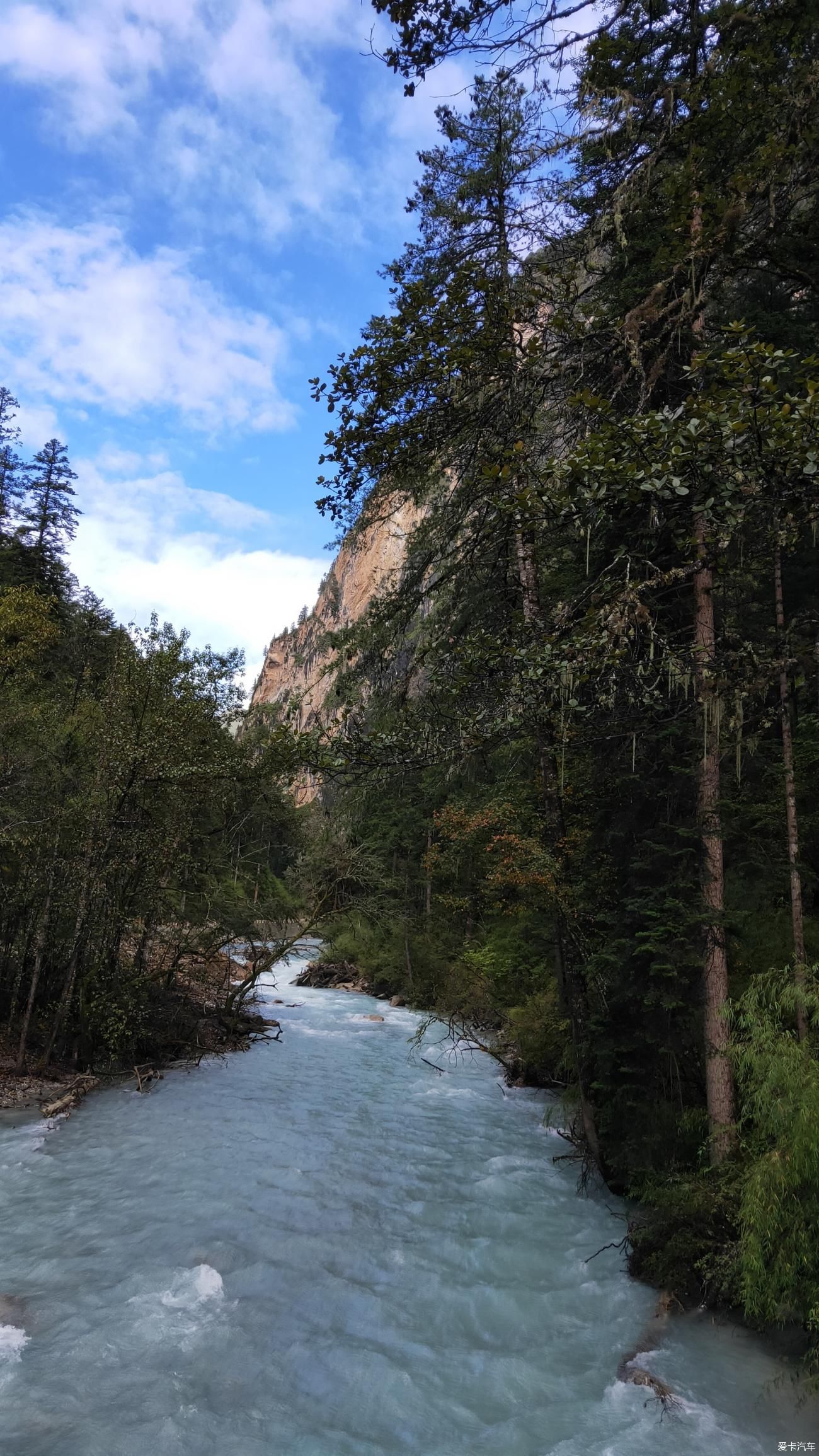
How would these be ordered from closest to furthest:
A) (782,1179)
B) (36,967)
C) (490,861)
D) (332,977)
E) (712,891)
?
(782,1179) < (712,891) < (36,967) < (490,861) < (332,977)

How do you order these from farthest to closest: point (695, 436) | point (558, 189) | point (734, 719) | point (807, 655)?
point (558, 189), point (807, 655), point (734, 719), point (695, 436)

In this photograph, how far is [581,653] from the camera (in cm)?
467

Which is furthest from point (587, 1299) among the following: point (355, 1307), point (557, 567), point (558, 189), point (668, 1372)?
point (558, 189)

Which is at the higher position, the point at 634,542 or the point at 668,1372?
the point at 634,542

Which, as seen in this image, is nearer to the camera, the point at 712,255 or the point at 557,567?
the point at 712,255

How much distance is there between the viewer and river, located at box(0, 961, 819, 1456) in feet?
14.1

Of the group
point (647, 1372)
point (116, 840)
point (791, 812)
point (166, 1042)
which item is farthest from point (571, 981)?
point (166, 1042)

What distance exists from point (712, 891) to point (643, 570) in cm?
285

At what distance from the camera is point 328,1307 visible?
5.68 m

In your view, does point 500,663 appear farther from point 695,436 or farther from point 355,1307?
point 355,1307

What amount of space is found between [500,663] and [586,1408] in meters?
4.92

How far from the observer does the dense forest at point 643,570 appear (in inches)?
167

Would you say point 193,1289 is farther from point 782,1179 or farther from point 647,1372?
point 782,1179

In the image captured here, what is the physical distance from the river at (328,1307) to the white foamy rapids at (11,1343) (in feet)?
0.06
